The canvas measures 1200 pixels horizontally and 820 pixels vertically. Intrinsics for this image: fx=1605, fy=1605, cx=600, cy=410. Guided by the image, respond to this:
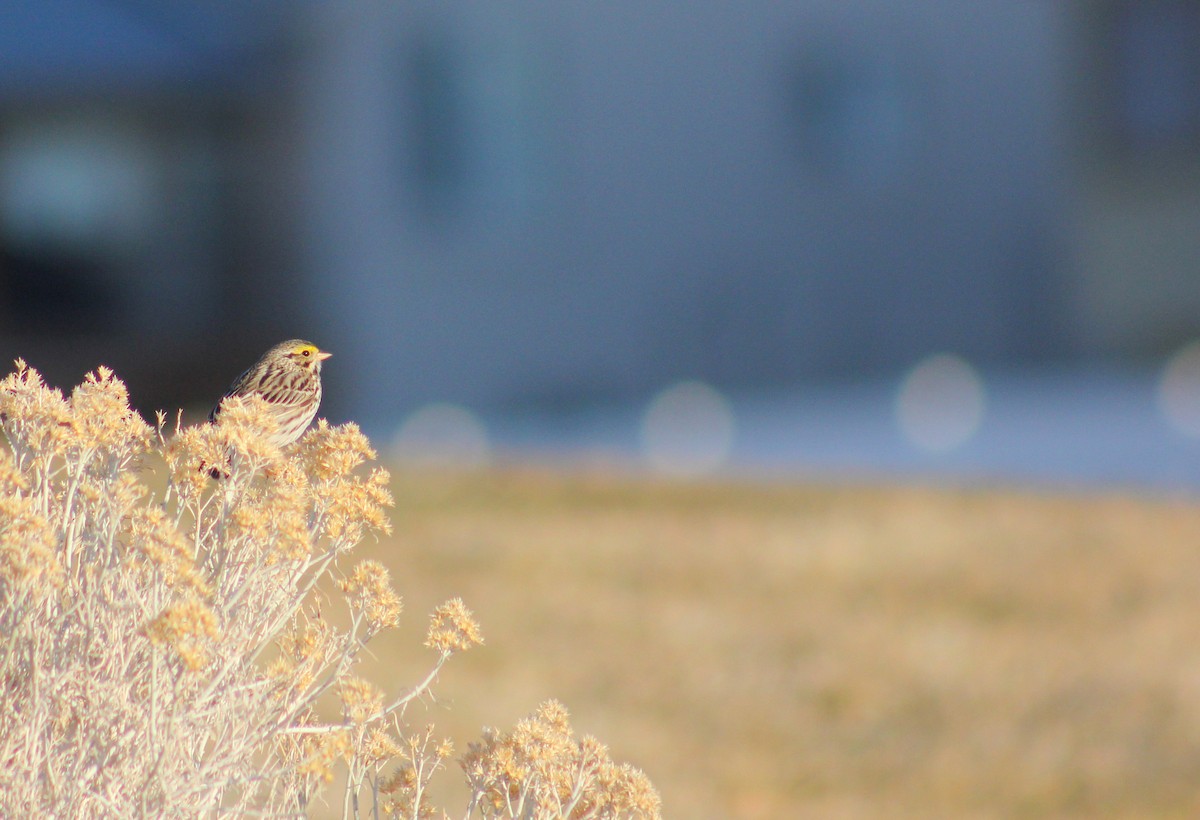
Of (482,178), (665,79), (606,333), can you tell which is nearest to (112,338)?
(482,178)

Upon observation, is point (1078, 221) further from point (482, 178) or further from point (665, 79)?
point (482, 178)

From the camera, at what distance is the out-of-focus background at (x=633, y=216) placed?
15312mm

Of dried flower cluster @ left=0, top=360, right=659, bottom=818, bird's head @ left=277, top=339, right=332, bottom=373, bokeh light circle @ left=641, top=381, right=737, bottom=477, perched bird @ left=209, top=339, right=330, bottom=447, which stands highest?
bokeh light circle @ left=641, top=381, right=737, bottom=477

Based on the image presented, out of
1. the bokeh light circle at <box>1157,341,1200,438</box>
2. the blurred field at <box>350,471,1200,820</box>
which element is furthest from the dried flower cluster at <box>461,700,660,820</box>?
the bokeh light circle at <box>1157,341,1200,438</box>

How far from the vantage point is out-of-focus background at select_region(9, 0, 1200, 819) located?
9742 mm

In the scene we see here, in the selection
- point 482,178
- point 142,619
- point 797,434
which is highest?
point 482,178

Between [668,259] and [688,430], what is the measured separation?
10.4 feet

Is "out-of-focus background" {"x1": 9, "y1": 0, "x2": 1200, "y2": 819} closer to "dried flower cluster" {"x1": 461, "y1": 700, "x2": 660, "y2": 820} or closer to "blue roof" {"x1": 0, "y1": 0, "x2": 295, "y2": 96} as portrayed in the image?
"blue roof" {"x1": 0, "y1": 0, "x2": 295, "y2": 96}

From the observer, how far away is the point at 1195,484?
11.5 metres

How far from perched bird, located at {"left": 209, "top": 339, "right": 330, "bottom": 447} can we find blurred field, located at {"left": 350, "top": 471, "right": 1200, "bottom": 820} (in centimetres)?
205

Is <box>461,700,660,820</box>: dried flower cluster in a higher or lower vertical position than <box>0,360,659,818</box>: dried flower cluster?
lower

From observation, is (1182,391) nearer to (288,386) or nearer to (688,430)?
(688,430)

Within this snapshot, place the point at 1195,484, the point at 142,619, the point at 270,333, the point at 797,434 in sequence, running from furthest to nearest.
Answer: the point at 270,333 < the point at 797,434 < the point at 1195,484 < the point at 142,619

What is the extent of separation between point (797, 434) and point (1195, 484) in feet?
12.8
